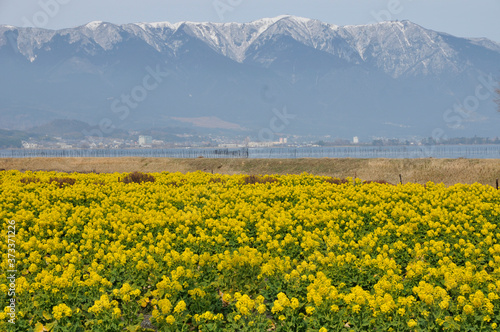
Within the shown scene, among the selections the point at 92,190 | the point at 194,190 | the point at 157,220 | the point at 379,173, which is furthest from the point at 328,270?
the point at 379,173

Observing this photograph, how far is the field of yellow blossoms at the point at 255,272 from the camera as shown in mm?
8719

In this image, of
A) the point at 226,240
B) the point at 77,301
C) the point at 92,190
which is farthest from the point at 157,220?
the point at 92,190

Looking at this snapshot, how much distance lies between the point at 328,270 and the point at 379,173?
166 ft

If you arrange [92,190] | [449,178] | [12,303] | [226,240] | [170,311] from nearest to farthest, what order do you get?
1. [170,311]
2. [12,303]
3. [226,240]
4. [92,190]
5. [449,178]

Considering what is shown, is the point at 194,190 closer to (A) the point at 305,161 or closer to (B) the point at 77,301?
(B) the point at 77,301

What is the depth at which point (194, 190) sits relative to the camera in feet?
78.4

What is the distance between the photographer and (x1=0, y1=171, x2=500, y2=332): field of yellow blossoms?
8719mm

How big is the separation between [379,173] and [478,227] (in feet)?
147

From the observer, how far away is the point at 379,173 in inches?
2357

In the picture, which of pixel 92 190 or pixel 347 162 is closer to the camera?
pixel 92 190

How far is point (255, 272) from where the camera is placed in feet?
36.6

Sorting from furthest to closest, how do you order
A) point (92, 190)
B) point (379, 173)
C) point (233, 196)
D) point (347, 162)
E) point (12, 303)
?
point (347, 162) → point (379, 173) → point (92, 190) → point (233, 196) → point (12, 303)

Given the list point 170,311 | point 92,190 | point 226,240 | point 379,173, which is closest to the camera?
point 170,311

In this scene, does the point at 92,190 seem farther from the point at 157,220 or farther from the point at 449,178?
the point at 449,178
